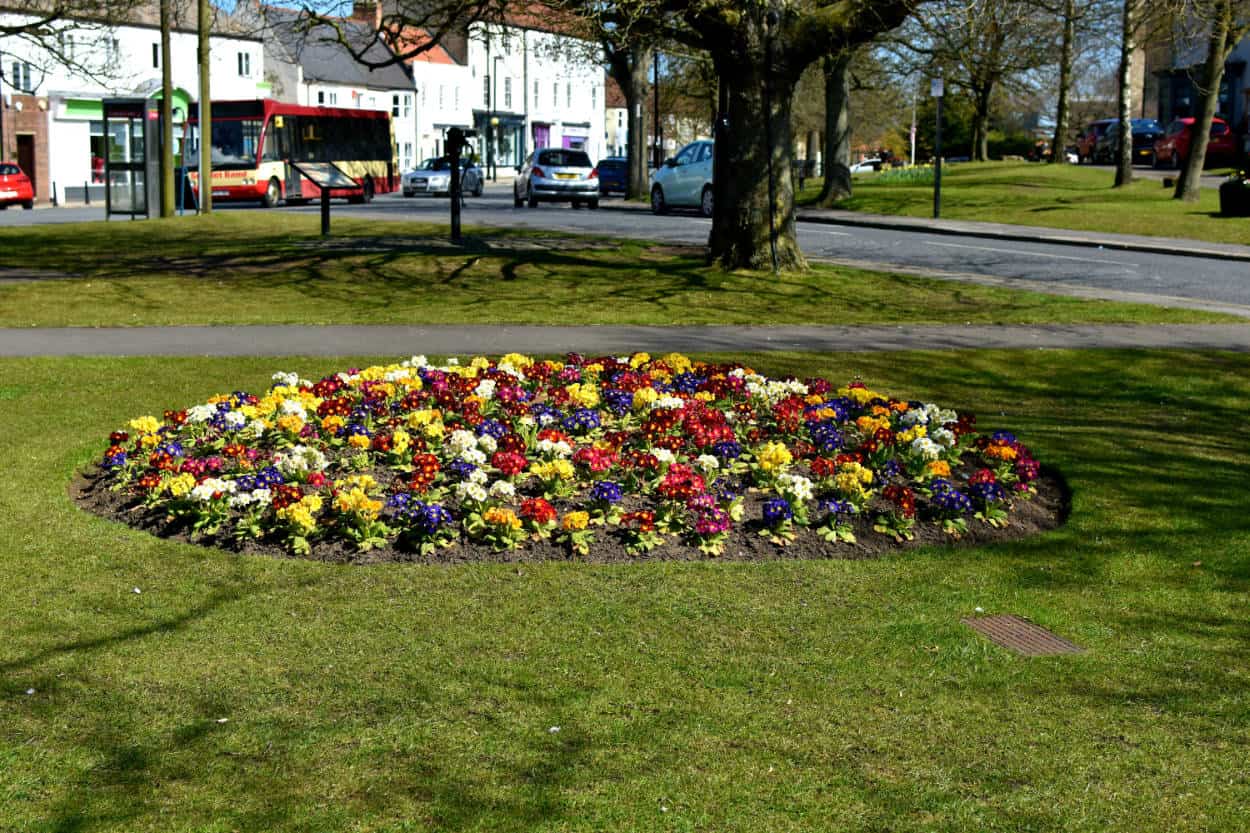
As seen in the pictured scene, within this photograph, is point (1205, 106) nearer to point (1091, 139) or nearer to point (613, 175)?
point (613, 175)

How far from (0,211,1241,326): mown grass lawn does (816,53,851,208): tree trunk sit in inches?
651

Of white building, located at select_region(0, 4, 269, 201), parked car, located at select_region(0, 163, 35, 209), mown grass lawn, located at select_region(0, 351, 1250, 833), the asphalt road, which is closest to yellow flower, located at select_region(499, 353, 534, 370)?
mown grass lawn, located at select_region(0, 351, 1250, 833)

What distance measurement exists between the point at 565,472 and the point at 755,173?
11750mm

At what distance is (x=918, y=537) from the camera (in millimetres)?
7176

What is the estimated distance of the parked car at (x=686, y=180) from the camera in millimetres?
35562

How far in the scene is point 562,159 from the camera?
42125 mm

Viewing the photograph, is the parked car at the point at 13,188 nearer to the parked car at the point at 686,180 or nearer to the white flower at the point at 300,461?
the parked car at the point at 686,180

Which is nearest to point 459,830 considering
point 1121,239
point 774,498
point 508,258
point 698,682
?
point 698,682

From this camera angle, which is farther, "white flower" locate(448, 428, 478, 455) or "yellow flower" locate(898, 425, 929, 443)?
"yellow flower" locate(898, 425, 929, 443)

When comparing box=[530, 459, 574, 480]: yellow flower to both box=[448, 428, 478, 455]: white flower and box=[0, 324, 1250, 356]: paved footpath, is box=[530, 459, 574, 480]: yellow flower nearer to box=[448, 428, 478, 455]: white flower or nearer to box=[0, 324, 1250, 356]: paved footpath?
box=[448, 428, 478, 455]: white flower

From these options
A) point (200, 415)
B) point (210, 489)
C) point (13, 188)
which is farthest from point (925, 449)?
point (13, 188)

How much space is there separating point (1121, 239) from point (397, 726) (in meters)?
26.0

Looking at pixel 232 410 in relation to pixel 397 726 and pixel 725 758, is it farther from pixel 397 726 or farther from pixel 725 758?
pixel 725 758

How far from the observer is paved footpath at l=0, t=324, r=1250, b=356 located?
13.0m
